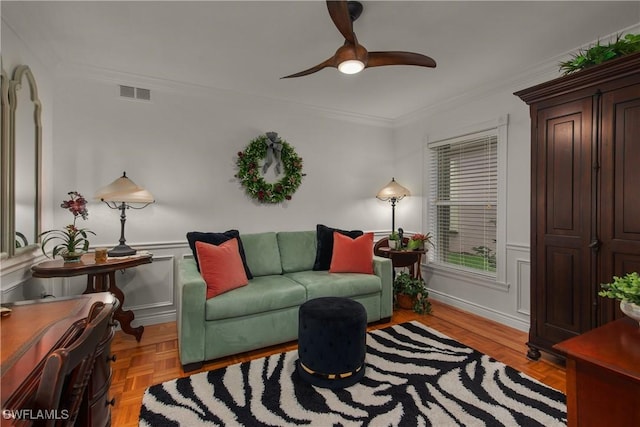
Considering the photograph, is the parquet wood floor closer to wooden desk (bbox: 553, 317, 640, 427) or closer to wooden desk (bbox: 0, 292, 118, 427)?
wooden desk (bbox: 0, 292, 118, 427)

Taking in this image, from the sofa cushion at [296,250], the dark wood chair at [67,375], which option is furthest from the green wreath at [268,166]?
the dark wood chair at [67,375]

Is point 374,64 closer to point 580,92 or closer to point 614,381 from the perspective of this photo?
point 580,92

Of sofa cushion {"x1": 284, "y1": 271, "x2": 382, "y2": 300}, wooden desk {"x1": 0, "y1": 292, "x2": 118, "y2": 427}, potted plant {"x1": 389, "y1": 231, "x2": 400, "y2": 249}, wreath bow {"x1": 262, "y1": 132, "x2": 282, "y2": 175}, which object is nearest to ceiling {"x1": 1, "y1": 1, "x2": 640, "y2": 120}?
wreath bow {"x1": 262, "y1": 132, "x2": 282, "y2": 175}

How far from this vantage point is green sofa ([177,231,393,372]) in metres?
2.31

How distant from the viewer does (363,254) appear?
3240 millimetres

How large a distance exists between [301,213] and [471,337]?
2.25 meters

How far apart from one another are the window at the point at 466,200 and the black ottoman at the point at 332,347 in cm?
196

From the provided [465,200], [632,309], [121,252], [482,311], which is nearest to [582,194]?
[632,309]

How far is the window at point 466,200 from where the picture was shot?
3.30m

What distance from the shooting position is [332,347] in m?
2.05

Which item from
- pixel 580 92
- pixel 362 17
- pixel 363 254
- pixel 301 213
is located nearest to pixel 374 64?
pixel 362 17

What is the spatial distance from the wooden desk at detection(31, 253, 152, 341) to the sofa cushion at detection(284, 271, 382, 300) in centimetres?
141

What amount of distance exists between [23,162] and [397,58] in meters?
2.67

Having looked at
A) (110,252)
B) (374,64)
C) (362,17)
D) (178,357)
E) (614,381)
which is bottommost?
(178,357)
